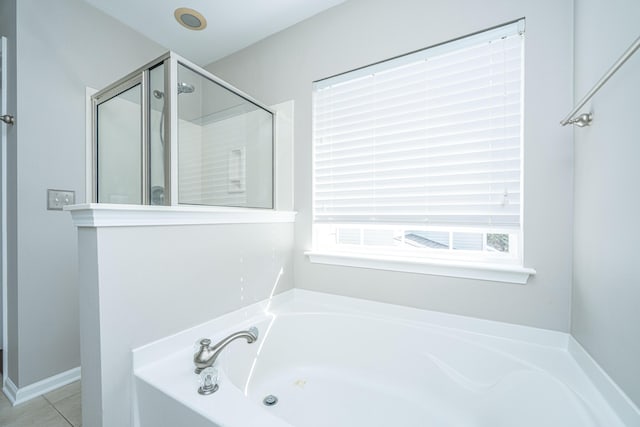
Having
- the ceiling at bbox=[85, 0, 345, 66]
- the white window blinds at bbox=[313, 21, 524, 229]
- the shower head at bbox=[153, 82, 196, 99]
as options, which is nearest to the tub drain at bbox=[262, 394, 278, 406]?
the white window blinds at bbox=[313, 21, 524, 229]

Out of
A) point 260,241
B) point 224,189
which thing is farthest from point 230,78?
point 260,241

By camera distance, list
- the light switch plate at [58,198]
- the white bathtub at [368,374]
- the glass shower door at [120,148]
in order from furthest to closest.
Result: 1. the light switch plate at [58,198]
2. the glass shower door at [120,148]
3. the white bathtub at [368,374]

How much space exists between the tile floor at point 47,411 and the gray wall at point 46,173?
0.41 ft

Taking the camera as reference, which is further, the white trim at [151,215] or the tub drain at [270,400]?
the tub drain at [270,400]

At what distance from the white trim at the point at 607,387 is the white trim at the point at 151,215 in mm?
1610

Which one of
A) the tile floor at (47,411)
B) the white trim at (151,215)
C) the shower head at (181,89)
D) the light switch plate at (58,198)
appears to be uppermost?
the shower head at (181,89)

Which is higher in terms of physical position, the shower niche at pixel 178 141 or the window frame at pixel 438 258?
the shower niche at pixel 178 141

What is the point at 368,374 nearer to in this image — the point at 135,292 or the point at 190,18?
the point at 135,292

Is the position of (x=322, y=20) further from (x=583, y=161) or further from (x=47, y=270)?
(x=47, y=270)

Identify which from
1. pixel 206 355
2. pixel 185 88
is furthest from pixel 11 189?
pixel 206 355

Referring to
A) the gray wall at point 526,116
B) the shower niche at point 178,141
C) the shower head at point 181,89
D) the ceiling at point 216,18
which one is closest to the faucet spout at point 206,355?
the shower niche at point 178,141

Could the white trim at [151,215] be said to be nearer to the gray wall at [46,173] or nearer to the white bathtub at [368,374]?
the white bathtub at [368,374]

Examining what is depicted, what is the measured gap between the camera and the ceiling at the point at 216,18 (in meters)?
1.80

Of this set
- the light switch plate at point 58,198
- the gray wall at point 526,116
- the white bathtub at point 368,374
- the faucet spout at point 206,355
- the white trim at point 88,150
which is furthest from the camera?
the white trim at point 88,150
